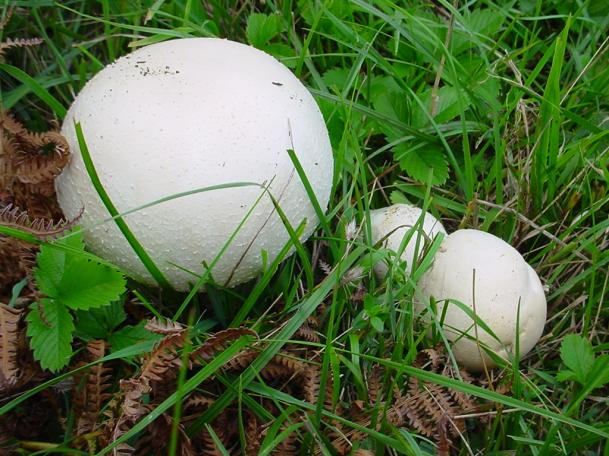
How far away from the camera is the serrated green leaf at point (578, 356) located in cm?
200

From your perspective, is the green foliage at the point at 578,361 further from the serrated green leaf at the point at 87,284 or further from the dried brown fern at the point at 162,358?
the serrated green leaf at the point at 87,284

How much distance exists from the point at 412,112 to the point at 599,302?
98cm

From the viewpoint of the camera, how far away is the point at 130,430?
5.35 ft

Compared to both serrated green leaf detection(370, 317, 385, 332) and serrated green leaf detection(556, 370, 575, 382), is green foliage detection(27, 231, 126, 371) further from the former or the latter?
serrated green leaf detection(556, 370, 575, 382)

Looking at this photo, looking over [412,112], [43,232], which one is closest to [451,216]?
[412,112]

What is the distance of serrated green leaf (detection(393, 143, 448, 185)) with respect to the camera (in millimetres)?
2453

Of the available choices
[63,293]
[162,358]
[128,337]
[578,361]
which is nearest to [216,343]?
[162,358]

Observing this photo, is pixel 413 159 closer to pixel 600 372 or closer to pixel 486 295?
pixel 486 295

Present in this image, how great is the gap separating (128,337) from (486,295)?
1.08 metres

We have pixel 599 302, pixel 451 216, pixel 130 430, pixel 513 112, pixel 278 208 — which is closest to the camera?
pixel 130 430

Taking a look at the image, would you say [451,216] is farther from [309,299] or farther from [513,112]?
[309,299]

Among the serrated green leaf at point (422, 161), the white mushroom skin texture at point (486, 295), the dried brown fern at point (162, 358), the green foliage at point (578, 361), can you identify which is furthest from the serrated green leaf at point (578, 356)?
the dried brown fern at point (162, 358)

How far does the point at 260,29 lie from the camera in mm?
2590

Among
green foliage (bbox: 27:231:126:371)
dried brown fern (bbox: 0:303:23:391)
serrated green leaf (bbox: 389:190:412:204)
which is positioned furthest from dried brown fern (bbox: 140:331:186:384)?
serrated green leaf (bbox: 389:190:412:204)
